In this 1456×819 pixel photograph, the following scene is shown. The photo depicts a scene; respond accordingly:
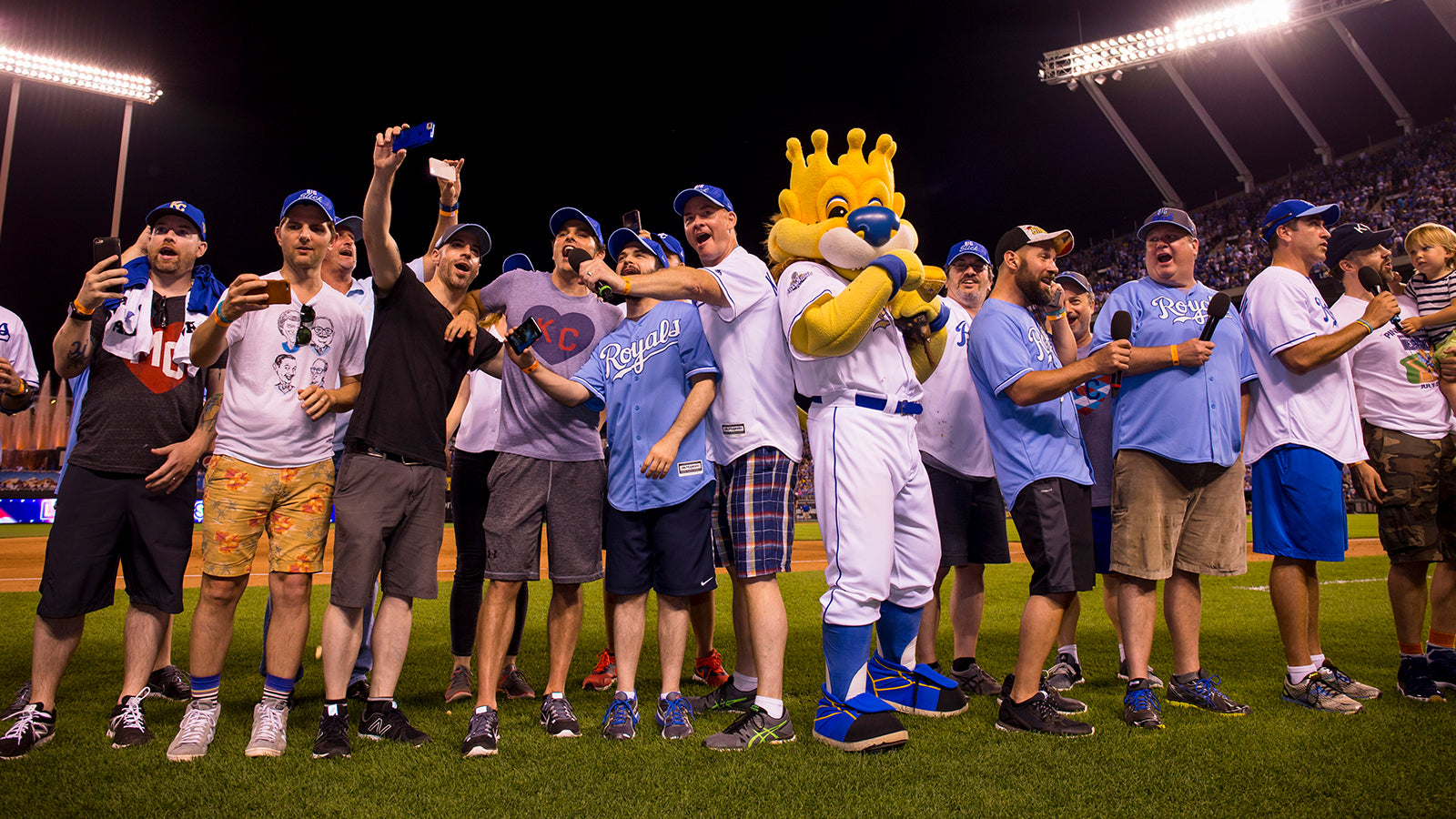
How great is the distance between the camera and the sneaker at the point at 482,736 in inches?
137

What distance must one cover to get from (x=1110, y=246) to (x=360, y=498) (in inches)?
1304

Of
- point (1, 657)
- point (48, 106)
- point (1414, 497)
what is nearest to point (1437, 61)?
point (1414, 497)

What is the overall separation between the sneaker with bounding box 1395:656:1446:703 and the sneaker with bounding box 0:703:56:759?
6.52 metres

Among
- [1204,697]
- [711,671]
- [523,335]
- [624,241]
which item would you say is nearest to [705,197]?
[624,241]

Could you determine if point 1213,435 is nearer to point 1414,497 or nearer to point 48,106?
point 1414,497

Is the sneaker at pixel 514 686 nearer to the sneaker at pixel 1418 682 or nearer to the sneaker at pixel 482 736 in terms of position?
the sneaker at pixel 482 736

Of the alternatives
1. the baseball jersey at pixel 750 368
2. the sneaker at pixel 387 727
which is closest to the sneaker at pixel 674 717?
the sneaker at pixel 387 727

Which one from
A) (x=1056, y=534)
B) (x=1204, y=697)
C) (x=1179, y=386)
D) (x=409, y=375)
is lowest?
(x=1204, y=697)

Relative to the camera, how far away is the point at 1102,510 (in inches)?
218

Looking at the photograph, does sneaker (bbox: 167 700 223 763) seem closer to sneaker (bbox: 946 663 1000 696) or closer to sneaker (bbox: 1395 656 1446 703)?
sneaker (bbox: 946 663 1000 696)

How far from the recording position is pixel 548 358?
4637 mm

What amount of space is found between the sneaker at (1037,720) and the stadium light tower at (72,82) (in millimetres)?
25331

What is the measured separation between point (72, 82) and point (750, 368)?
1031 inches

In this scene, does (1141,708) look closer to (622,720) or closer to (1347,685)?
(1347,685)
